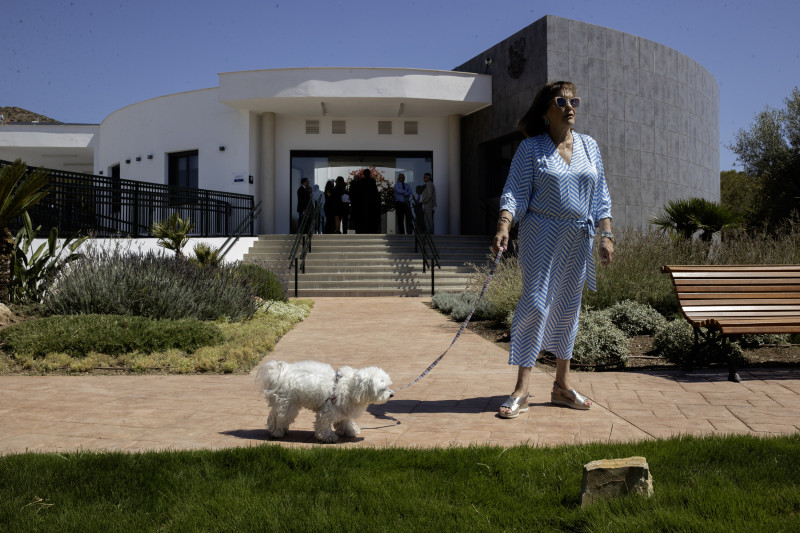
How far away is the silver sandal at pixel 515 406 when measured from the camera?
4230mm

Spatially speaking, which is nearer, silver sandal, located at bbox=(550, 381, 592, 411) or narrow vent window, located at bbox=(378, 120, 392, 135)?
silver sandal, located at bbox=(550, 381, 592, 411)

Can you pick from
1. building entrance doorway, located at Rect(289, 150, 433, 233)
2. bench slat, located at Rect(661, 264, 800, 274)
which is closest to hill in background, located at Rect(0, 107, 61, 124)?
building entrance doorway, located at Rect(289, 150, 433, 233)

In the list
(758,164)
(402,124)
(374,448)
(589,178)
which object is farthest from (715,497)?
(758,164)

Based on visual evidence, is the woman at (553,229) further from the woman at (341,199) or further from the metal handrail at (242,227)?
the woman at (341,199)

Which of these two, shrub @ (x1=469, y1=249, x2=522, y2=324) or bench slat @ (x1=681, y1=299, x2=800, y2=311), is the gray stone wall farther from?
bench slat @ (x1=681, y1=299, x2=800, y2=311)

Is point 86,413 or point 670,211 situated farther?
point 670,211

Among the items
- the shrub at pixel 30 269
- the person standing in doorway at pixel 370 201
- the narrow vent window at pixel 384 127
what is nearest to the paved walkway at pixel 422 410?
the shrub at pixel 30 269

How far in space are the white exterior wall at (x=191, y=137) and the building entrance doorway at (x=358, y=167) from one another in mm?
1829

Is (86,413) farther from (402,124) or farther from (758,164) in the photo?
(758,164)

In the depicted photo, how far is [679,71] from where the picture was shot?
62.0 ft

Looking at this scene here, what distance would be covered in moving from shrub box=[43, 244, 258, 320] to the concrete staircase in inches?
220

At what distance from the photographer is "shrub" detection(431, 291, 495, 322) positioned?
10.1 m

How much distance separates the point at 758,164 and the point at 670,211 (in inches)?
526

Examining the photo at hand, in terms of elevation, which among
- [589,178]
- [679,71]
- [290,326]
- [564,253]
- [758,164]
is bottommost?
[290,326]
